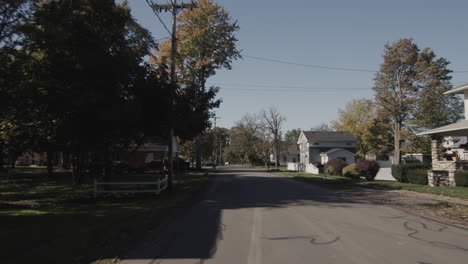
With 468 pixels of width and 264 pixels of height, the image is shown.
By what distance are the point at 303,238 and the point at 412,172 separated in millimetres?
18633

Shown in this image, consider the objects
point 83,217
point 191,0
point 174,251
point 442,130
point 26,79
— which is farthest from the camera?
point 442,130

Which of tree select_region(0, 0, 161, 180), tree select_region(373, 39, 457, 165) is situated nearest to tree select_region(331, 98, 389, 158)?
tree select_region(373, 39, 457, 165)

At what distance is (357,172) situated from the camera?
93.4 ft

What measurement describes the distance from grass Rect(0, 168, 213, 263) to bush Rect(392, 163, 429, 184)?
15731 millimetres

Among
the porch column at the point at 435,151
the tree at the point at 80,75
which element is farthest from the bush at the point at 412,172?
the tree at the point at 80,75

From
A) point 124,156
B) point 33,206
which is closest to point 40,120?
point 33,206

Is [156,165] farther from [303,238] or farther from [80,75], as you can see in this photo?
[303,238]

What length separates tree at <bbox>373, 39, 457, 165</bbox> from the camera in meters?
41.4

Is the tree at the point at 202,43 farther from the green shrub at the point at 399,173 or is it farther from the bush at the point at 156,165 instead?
the green shrub at the point at 399,173

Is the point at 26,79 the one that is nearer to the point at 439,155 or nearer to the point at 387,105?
the point at 439,155

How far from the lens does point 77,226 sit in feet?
29.7

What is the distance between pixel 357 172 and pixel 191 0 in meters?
18.5

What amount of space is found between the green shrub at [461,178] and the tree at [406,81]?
77.1 ft

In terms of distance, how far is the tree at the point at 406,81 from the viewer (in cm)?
4138
